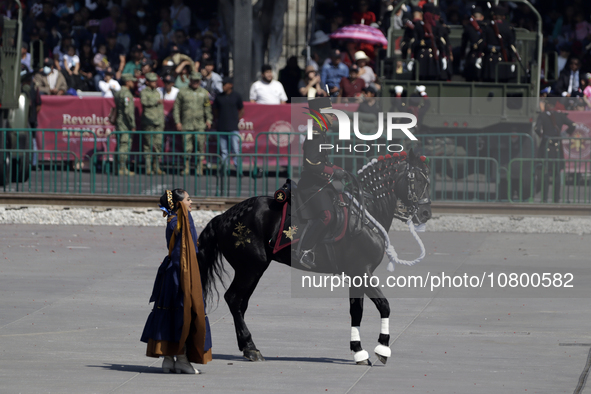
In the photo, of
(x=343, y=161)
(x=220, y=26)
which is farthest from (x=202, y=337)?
(x=220, y=26)

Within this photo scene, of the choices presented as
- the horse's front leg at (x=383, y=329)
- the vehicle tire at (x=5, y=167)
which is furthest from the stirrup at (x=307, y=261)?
the vehicle tire at (x=5, y=167)

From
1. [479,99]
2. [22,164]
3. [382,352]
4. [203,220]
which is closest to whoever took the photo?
[382,352]

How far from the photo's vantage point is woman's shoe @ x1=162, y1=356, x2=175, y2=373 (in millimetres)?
8305

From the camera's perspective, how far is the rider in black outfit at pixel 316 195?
891 centimetres

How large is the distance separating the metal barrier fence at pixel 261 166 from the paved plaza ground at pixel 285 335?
2208 millimetres

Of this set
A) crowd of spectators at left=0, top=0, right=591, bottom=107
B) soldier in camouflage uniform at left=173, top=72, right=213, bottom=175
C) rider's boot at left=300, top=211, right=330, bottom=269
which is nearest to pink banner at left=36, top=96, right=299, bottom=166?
crowd of spectators at left=0, top=0, right=591, bottom=107

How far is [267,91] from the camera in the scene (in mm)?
21438

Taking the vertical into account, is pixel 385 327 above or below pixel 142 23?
below

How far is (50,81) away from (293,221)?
14754 millimetres

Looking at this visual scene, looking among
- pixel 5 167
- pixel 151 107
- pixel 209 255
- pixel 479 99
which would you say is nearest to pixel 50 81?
pixel 151 107

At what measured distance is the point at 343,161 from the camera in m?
17.0

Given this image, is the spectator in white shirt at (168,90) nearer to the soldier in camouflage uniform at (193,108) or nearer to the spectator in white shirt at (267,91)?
the soldier in camouflage uniform at (193,108)

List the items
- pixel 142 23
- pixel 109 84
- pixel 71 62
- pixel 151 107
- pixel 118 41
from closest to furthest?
pixel 151 107
pixel 109 84
pixel 71 62
pixel 118 41
pixel 142 23

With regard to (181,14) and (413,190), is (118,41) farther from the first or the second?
(413,190)
